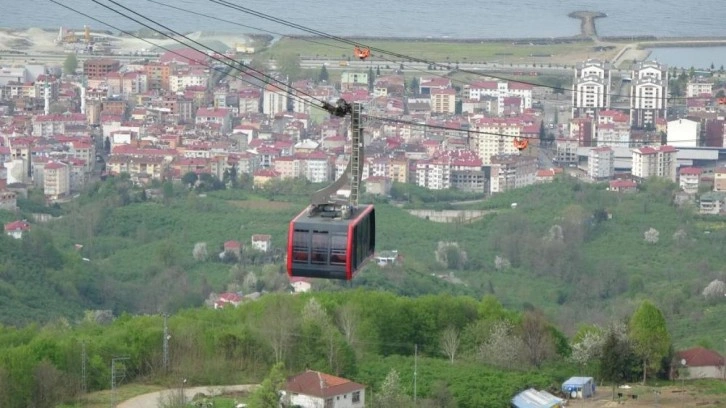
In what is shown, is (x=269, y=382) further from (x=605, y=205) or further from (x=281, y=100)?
(x=281, y=100)

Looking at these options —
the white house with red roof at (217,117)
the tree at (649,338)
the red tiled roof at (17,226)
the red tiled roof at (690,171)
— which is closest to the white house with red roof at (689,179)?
the red tiled roof at (690,171)

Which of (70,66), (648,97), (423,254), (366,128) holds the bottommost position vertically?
(423,254)

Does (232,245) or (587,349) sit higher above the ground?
(587,349)

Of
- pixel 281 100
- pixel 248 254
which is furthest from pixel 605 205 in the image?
pixel 281 100

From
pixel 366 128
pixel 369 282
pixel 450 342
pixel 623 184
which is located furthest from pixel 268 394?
pixel 366 128

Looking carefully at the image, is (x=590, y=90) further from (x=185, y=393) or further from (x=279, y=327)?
(x=185, y=393)

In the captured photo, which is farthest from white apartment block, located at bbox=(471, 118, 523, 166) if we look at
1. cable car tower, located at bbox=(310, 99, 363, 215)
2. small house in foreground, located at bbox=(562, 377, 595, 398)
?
cable car tower, located at bbox=(310, 99, 363, 215)

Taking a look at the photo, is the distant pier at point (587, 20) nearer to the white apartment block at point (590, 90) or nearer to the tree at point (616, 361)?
the white apartment block at point (590, 90)
